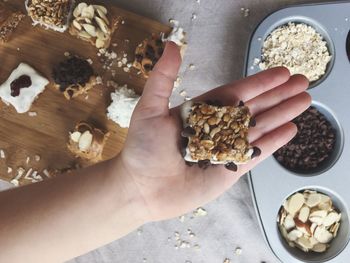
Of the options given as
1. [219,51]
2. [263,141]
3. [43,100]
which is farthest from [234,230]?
[43,100]

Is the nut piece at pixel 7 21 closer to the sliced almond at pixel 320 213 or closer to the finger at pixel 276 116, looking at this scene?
the finger at pixel 276 116

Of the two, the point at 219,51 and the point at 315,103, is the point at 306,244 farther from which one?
the point at 219,51

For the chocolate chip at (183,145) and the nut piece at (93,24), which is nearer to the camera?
the chocolate chip at (183,145)

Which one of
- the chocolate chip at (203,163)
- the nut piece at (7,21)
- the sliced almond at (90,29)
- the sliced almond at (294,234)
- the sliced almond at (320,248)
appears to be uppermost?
the nut piece at (7,21)

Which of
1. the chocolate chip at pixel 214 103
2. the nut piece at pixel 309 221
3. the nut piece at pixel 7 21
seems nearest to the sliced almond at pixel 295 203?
the nut piece at pixel 309 221

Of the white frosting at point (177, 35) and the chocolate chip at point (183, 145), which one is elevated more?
the white frosting at point (177, 35)

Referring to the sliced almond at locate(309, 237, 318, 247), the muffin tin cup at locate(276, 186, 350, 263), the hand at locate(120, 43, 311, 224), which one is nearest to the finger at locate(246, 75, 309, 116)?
the hand at locate(120, 43, 311, 224)

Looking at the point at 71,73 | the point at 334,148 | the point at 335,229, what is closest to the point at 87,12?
the point at 71,73

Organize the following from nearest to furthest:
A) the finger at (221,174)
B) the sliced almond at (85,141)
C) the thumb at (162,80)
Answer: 1. the thumb at (162,80)
2. the finger at (221,174)
3. the sliced almond at (85,141)

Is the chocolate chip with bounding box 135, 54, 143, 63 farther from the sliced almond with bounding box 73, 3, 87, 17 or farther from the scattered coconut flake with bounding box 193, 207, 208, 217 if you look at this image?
the scattered coconut flake with bounding box 193, 207, 208, 217
